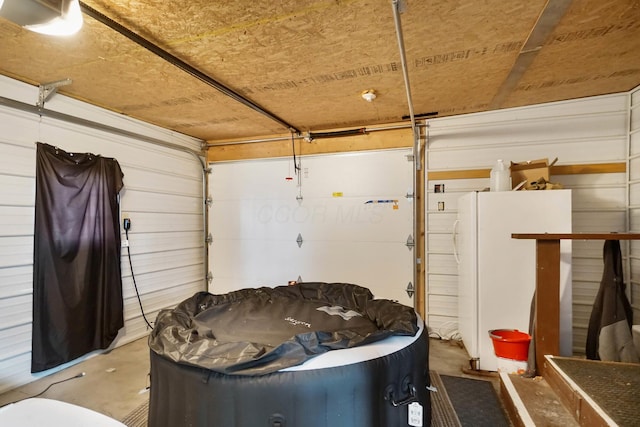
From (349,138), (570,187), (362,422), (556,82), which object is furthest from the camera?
(349,138)

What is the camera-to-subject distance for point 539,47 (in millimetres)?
2191

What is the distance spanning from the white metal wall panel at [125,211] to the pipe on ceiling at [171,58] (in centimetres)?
153

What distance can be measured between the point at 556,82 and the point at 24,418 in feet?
13.4

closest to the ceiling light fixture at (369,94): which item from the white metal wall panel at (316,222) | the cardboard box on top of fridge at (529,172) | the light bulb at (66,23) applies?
the white metal wall panel at (316,222)

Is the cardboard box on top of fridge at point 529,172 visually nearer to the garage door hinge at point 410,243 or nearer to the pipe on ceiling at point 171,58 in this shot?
the garage door hinge at point 410,243

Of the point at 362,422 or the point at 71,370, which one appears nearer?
the point at 362,422

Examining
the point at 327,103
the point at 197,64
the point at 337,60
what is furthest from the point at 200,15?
the point at 327,103

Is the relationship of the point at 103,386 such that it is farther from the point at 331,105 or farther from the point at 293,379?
the point at 331,105

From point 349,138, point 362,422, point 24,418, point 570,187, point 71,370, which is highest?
point 349,138

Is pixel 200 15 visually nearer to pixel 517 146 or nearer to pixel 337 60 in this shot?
pixel 337 60

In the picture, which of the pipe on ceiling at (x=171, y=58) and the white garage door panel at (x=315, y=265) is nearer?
the pipe on ceiling at (x=171, y=58)

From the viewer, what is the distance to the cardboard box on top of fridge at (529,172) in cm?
283

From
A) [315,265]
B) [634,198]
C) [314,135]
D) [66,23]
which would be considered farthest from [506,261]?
[66,23]

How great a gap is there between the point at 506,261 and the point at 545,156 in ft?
4.65
